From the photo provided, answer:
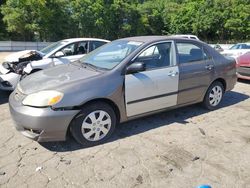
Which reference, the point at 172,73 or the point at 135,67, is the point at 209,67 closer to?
the point at 172,73

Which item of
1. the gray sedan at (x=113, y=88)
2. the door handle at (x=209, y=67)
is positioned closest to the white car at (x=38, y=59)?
the gray sedan at (x=113, y=88)

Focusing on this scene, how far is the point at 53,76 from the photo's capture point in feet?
13.6

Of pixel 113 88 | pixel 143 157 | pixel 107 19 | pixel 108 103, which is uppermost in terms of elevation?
pixel 107 19

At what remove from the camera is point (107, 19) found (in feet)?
113

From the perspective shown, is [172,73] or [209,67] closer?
[172,73]

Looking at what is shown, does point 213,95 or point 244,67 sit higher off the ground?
point 244,67

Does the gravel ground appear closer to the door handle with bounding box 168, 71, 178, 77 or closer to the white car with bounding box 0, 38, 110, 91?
the door handle with bounding box 168, 71, 178, 77

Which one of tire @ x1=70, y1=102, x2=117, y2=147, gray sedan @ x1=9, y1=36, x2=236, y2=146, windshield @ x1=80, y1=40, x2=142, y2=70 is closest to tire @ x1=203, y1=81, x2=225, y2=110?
gray sedan @ x1=9, y1=36, x2=236, y2=146

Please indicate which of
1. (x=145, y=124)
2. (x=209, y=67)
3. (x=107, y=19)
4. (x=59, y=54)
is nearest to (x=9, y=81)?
(x=59, y=54)

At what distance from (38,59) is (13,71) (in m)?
0.85

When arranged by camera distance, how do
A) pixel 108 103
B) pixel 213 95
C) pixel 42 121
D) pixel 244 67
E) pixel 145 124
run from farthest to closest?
pixel 244 67 → pixel 213 95 → pixel 145 124 → pixel 108 103 → pixel 42 121

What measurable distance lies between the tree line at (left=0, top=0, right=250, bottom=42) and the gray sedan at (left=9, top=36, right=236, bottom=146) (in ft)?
92.5

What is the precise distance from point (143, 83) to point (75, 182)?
6.13 feet

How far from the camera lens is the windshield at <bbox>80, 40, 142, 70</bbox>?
4.25m
